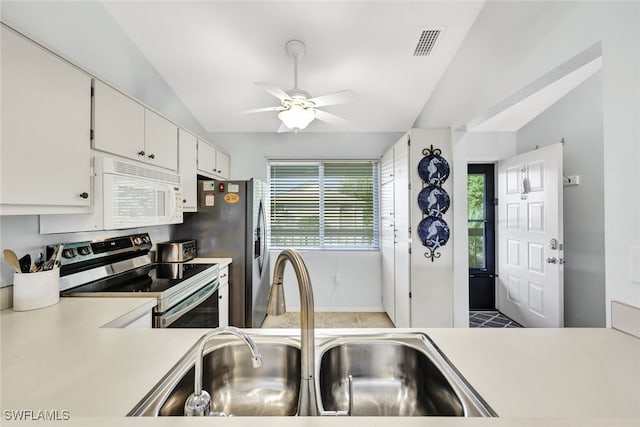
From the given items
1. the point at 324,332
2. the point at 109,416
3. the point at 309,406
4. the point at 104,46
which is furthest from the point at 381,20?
the point at 109,416

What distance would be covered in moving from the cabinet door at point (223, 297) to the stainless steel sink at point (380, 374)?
187 centimetres

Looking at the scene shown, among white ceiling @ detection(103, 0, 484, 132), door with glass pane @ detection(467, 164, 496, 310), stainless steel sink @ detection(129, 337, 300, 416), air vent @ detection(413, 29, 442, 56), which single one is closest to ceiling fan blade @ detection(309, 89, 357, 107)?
white ceiling @ detection(103, 0, 484, 132)

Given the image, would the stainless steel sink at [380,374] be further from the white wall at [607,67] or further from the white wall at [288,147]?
the white wall at [288,147]

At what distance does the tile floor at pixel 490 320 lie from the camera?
3295 millimetres

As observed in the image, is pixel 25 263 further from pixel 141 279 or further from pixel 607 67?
pixel 607 67

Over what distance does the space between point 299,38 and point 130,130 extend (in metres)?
1.55

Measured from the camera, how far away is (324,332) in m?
1.03

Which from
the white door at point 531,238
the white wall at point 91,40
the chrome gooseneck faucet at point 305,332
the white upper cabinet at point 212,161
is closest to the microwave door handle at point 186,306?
the chrome gooseneck faucet at point 305,332

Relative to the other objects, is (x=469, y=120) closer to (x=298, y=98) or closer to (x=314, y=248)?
(x=298, y=98)

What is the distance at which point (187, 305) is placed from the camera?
187cm

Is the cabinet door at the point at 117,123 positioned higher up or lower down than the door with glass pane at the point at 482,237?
higher up

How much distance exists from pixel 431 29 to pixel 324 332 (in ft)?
8.26

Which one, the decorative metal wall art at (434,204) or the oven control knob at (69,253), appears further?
the decorative metal wall art at (434,204)

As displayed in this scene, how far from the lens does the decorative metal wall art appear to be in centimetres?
265
